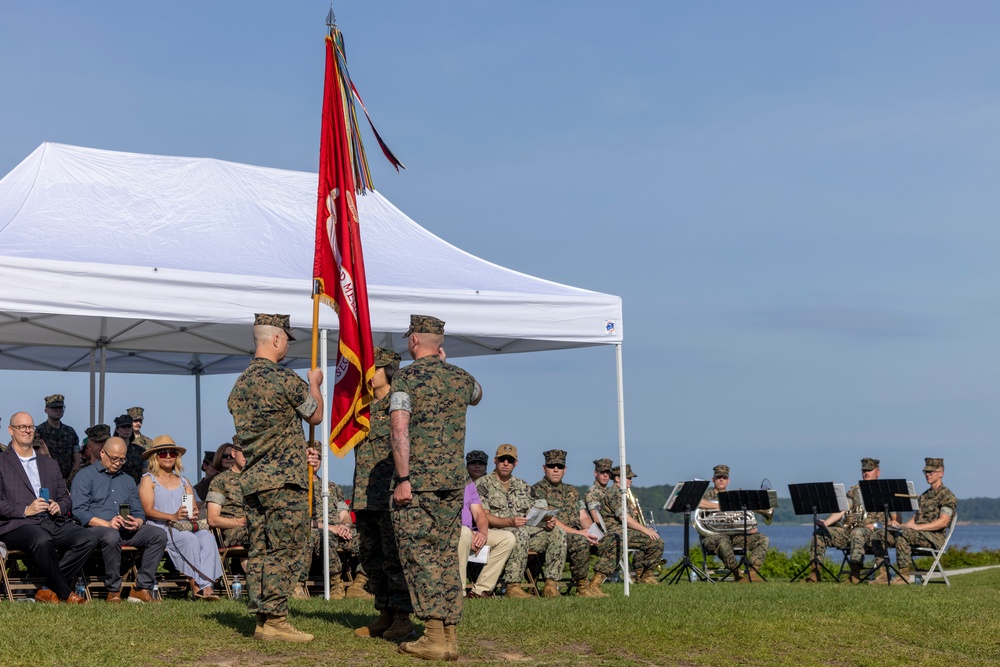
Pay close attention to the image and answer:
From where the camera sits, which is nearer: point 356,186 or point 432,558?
point 432,558

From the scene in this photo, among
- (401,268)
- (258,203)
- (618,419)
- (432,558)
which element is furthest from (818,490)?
(432,558)

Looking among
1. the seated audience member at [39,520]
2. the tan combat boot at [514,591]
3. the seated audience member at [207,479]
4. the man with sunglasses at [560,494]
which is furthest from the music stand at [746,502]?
the seated audience member at [39,520]

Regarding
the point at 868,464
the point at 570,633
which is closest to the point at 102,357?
the point at 570,633

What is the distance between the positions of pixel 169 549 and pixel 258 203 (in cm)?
401

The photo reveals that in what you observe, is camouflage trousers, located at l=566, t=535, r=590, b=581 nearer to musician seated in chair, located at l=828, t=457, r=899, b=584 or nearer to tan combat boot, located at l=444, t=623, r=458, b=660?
musician seated in chair, located at l=828, t=457, r=899, b=584

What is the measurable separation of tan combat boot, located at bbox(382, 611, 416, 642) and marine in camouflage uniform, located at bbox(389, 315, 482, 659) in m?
0.42

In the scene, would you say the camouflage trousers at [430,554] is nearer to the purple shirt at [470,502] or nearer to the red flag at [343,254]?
the red flag at [343,254]

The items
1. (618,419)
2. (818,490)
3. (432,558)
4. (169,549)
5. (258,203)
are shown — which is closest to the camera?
(432,558)

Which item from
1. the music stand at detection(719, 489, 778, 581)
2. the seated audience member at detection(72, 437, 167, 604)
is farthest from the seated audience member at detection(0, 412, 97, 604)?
the music stand at detection(719, 489, 778, 581)

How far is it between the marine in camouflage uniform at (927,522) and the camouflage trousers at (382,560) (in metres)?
8.08

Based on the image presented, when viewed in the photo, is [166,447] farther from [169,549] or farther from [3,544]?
[3,544]

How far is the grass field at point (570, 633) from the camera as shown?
6.75m

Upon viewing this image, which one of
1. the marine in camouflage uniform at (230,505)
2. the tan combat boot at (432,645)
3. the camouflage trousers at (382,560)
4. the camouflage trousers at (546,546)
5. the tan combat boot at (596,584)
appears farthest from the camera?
the tan combat boot at (596,584)

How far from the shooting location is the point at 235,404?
695cm
